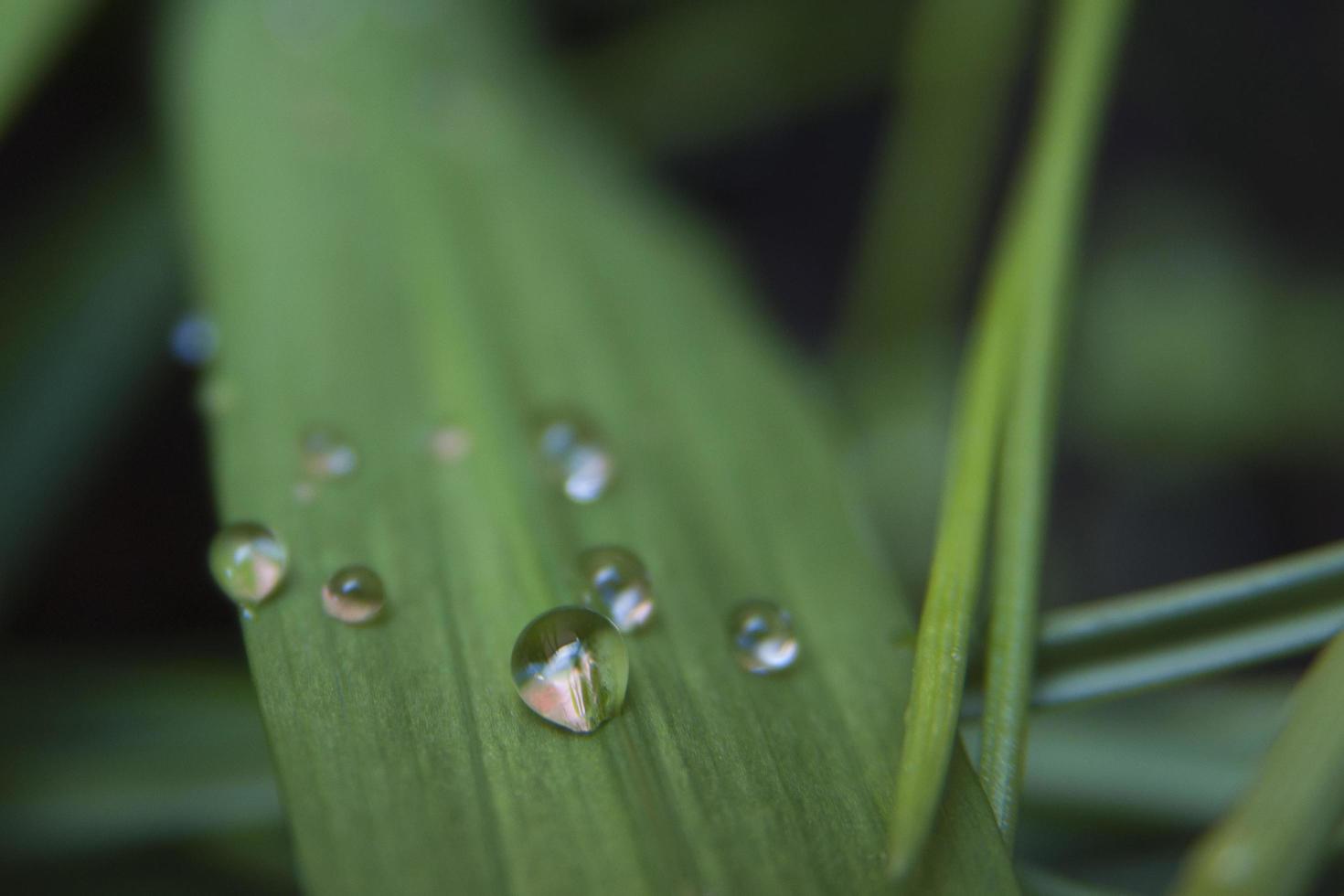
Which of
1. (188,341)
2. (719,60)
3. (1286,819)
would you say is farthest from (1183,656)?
(719,60)

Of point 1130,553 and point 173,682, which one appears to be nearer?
point 173,682

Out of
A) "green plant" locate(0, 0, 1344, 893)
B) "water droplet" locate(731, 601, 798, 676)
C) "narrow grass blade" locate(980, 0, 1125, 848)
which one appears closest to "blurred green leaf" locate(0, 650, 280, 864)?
Answer: "green plant" locate(0, 0, 1344, 893)

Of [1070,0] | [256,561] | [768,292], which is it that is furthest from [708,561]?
[768,292]

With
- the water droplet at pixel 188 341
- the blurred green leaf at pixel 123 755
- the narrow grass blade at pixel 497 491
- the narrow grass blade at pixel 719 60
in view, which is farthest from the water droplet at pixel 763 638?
the narrow grass blade at pixel 719 60

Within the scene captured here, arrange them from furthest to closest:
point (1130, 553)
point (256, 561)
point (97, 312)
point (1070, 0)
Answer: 1. point (1130, 553)
2. point (97, 312)
3. point (1070, 0)
4. point (256, 561)

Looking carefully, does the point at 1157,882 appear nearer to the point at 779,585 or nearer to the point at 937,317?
the point at 779,585

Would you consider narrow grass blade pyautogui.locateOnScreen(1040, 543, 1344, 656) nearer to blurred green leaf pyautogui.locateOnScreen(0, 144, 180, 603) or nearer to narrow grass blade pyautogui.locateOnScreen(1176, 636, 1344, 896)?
narrow grass blade pyautogui.locateOnScreen(1176, 636, 1344, 896)

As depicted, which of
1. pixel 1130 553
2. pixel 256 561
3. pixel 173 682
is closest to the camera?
pixel 256 561

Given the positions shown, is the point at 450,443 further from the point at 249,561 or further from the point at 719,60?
the point at 719,60
